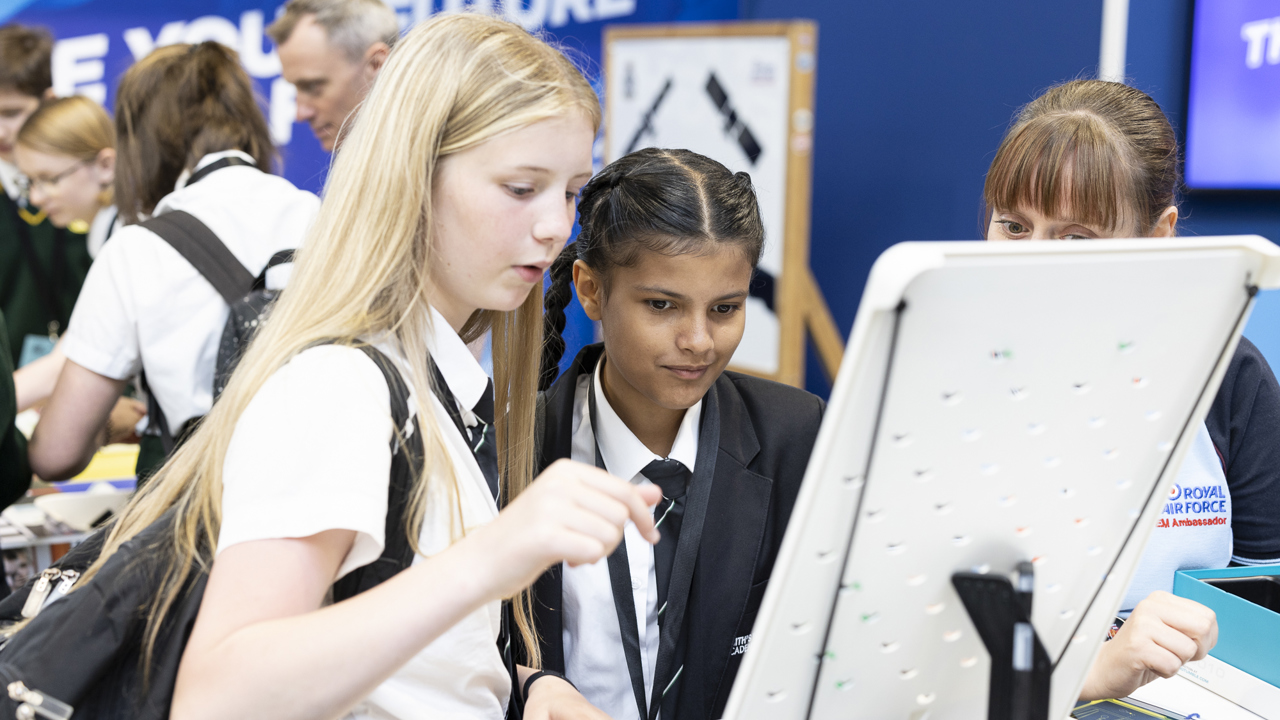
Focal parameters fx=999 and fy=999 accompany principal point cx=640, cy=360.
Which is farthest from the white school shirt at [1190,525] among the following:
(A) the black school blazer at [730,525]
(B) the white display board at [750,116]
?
(B) the white display board at [750,116]

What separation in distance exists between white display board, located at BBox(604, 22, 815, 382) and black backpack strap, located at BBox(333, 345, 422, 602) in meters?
2.77

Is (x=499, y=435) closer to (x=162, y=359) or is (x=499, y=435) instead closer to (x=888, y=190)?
(x=162, y=359)

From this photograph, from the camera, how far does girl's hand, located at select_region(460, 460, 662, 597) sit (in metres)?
0.65

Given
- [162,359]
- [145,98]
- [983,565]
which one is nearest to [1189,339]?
[983,565]

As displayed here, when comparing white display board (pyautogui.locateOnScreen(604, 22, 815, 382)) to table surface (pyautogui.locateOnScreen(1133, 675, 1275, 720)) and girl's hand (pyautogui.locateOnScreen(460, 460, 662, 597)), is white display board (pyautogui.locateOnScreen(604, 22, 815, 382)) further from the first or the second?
girl's hand (pyautogui.locateOnScreen(460, 460, 662, 597))

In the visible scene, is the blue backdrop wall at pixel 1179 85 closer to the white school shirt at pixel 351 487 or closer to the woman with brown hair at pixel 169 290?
the woman with brown hair at pixel 169 290

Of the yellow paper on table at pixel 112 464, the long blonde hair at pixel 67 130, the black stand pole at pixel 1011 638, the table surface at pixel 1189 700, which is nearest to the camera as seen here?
the black stand pole at pixel 1011 638

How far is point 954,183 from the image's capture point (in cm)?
377

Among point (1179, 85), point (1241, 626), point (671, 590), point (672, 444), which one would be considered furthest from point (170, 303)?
point (1179, 85)

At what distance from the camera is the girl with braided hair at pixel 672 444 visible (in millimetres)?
1238

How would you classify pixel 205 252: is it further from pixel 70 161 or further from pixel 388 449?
pixel 70 161

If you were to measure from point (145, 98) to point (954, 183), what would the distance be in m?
2.80

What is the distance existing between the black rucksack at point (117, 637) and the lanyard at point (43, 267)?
119 inches

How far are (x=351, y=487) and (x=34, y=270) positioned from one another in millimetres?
3202
